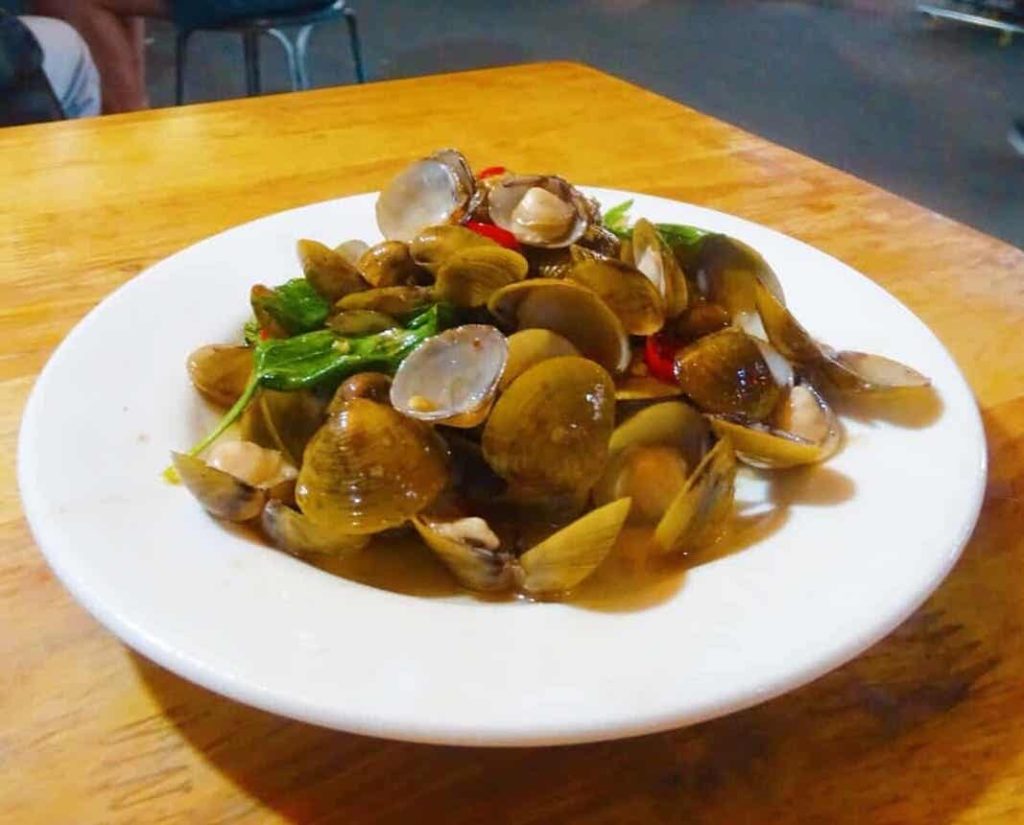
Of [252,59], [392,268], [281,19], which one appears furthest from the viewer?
[252,59]

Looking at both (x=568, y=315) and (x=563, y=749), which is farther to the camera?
(x=568, y=315)

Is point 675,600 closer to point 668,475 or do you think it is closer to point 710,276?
point 668,475

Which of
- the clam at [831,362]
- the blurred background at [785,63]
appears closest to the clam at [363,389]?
the clam at [831,362]

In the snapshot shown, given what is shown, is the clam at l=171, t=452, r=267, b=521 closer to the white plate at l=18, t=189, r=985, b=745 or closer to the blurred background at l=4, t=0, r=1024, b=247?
the white plate at l=18, t=189, r=985, b=745

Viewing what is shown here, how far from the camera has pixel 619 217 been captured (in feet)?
2.93

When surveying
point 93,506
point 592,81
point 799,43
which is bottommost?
point 799,43

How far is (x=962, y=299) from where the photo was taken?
0.93 meters

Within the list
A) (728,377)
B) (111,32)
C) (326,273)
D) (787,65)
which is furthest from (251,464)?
(787,65)

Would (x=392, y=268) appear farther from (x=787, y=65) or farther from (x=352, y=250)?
(x=787, y=65)

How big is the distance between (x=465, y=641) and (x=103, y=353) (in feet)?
1.09

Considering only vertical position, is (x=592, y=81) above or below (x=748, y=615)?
below

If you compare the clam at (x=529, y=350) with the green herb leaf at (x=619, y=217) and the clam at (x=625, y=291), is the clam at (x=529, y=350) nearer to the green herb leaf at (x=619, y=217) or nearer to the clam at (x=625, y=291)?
the clam at (x=625, y=291)

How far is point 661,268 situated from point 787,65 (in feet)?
12.1

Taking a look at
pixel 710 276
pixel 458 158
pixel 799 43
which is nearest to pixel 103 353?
pixel 458 158
